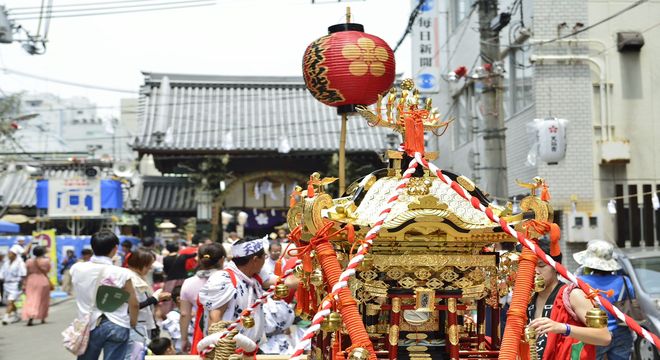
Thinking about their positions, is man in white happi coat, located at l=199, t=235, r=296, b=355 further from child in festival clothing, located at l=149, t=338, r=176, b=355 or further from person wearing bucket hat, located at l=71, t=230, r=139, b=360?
child in festival clothing, located at l=149, t=338, r=176, b=355

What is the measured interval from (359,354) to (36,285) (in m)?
16.5

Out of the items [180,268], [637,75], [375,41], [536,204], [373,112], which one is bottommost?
[180,268]

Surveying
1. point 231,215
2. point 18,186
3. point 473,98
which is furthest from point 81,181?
point 473,98

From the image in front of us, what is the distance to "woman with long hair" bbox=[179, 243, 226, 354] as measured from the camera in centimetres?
773

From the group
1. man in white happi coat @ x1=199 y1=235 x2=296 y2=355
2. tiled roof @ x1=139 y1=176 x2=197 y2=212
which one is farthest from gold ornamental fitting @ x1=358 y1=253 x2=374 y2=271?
tiled roof @ x1=139 y1=176 x2=197 y2=212

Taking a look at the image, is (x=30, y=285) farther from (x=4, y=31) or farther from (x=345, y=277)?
(x=345, y=277)

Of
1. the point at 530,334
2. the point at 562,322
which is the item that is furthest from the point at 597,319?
the point at 562,322

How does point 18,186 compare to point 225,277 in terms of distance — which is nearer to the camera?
point 225,277

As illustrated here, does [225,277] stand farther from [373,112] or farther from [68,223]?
[68,223]

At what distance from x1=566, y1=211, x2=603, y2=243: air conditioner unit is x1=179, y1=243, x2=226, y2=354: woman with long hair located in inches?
430

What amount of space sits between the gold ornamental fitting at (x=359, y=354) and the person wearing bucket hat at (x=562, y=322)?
3.83 feet

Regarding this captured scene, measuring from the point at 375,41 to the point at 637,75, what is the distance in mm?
11537

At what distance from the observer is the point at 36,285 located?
17828 mm

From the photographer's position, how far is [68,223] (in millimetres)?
28547
